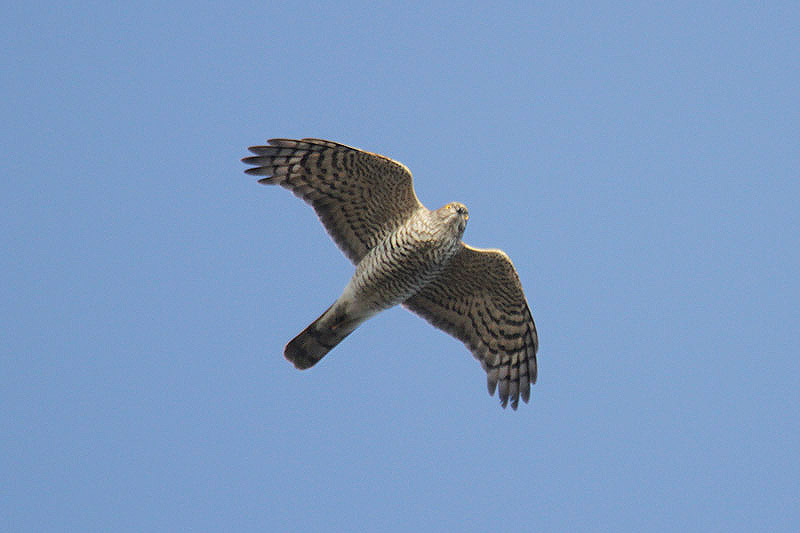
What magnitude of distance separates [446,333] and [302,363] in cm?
188

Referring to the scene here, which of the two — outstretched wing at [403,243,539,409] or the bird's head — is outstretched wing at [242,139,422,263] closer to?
the bird's head

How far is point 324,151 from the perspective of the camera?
42.8 feet

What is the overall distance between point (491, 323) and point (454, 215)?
2050mm

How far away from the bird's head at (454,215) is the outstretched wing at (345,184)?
20.4 inches

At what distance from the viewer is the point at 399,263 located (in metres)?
13.0

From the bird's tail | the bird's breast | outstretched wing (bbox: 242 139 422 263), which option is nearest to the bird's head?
the bird's breast

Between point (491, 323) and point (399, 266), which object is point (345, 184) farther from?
point (491, 323)

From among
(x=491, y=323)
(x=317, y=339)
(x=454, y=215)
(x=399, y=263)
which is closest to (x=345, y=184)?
(x=399, y=263)

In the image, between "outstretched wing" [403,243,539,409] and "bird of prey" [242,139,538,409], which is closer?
"bird of prey" [242,139,538,409]

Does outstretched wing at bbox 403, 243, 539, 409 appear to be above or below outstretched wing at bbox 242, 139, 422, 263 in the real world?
below

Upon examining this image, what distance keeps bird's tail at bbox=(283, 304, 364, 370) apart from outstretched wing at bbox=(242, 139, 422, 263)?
779 millimetres

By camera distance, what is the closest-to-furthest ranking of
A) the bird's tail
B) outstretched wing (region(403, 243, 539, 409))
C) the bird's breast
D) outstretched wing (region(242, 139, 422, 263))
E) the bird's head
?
the bird's head, the bird's breast, outstretched wing (region(242, 139, 422, 263)), the bird's tail, outstretched wing (region(403, 243, 539, 409))

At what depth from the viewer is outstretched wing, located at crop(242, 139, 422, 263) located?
1297cm

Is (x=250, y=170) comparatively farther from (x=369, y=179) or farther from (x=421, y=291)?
(x=421, y=291)
